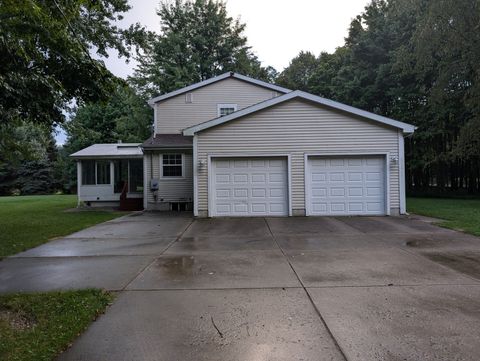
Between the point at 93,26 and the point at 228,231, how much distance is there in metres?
6.65

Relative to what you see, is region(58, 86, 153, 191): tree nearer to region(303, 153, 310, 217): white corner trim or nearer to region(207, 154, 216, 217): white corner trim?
region(207, 154, 216, 217): white corner trim

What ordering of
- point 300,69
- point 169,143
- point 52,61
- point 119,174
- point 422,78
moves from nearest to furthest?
point 52,61 < point 169,143 < point 119,174 < point 422,78 < point 300,69

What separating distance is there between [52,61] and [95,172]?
1162 centimetres

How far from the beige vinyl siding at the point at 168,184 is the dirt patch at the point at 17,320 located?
12018mm

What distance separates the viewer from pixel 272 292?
14.5ft

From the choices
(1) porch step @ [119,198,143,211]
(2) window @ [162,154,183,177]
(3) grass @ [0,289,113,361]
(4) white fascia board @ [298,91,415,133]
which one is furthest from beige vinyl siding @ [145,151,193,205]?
(3) grass @ [0,289,113,361]

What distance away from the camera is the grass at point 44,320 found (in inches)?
116

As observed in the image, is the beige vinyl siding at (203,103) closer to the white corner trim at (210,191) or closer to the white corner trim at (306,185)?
the white corner trim at (210,191)

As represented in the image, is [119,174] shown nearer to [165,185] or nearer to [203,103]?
[165,185]

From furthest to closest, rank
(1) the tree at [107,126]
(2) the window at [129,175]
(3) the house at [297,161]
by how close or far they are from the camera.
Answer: (1) the tree at [107,126] < (2) the window at [129,175] < (3) the house at [297,161]

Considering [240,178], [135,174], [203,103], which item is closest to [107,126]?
[135,174]

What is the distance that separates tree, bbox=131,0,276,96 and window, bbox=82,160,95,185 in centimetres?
1197

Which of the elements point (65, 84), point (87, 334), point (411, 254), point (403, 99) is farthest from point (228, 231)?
point (403, 99)

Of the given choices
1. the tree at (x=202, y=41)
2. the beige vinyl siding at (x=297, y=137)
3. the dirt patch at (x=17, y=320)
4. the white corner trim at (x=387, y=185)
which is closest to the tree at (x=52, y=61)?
the dirt patch at (x=17, y=320)
